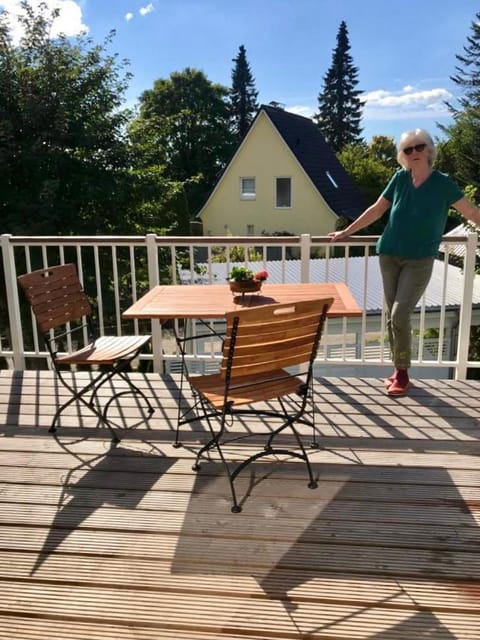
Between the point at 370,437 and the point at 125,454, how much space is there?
4.45ft

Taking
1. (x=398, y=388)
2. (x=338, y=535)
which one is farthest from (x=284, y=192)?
(x=338, y=535)

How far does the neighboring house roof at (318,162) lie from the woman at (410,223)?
1680 cm

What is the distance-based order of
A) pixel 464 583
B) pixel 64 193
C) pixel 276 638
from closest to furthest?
1. pixel 276 638
2. pixel 464 583
3. pixel 64 193

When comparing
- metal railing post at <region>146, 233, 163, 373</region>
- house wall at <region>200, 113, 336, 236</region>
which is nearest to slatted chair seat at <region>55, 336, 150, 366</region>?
metal railing post at <region>146, 233, 163, 373</region>

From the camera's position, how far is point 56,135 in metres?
8.22

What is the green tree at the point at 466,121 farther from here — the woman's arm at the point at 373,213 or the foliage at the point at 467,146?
the woman's arm at the point at 373,213

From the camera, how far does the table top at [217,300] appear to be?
2.70 m

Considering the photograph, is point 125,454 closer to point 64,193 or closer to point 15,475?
point 15,475

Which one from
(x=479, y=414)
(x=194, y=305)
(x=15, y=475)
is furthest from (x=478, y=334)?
(x=15, y=475)

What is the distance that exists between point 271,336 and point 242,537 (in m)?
0.82

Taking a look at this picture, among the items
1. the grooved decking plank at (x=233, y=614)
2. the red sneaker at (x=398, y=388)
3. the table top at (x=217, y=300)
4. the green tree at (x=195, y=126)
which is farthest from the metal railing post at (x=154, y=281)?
the green tree at (x=195, y=126)

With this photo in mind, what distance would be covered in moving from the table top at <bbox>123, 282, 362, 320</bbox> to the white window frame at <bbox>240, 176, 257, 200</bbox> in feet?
60.5

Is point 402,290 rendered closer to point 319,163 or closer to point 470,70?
point 470,70

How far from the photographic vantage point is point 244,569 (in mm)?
1982
